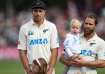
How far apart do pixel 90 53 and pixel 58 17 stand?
20575 millimetres

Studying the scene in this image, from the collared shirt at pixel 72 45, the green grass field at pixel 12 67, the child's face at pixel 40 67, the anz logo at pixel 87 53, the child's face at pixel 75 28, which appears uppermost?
the child's face at pixel 75 28

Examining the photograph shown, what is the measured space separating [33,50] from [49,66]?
0.39 metres

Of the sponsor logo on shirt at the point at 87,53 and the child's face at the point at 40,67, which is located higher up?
the sponsor logo on shirt at the point at 87,53

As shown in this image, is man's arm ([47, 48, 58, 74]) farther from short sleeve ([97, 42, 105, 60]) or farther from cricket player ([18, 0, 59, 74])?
short sleeve ([97, 42, 105, 60])

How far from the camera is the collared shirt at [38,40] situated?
10.2 metres

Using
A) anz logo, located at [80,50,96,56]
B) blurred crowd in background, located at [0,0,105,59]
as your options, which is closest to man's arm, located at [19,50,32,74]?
anz logo, located at [80,50,96,56]

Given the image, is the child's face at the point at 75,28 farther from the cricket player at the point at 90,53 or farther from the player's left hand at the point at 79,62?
the player's left hand at the point at 79,62

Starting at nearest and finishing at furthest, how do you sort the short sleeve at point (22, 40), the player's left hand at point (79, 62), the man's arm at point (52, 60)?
the player's left hand at point (79, 62) < the man's arm at point (52, 60) < the short sleeve at point (22, 40)

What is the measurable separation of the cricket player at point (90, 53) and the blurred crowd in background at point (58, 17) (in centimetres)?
1572

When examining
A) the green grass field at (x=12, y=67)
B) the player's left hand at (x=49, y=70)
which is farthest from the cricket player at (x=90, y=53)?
the green grass field at (x=12, y=67)

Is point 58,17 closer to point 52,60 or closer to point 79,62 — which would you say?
point 52,60

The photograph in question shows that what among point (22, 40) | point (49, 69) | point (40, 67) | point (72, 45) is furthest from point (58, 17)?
point (40, 67)

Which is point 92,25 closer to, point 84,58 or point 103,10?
point 84,58

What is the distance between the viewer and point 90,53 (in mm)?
9602
